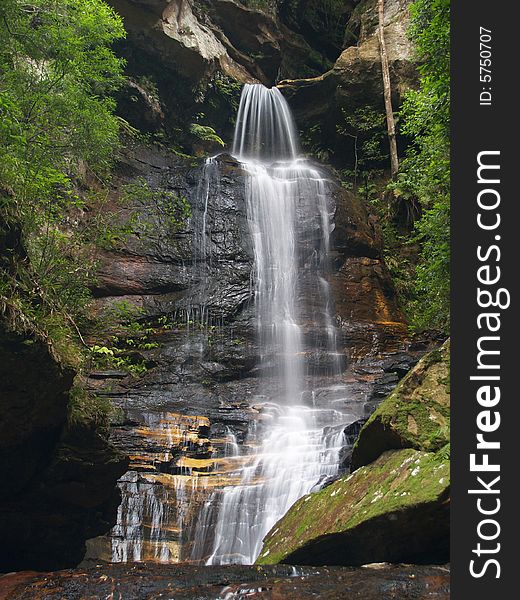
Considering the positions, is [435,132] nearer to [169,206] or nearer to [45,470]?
[45,470]

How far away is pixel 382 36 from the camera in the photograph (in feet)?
64.2

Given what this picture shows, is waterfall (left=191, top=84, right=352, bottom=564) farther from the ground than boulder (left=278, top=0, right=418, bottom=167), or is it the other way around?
boulder (left=278, top=0, right=418, bottom=167)

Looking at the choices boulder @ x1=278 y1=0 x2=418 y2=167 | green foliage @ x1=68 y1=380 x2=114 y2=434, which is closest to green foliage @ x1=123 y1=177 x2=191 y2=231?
boulder @ x1=278 y1=0 x2=418 y2=167

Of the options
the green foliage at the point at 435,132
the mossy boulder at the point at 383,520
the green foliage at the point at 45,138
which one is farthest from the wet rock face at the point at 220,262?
the mossy boulder at the point at 383,520

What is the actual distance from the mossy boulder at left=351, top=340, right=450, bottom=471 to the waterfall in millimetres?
2498

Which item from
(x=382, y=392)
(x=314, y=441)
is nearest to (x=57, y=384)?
(x=314, y=441)

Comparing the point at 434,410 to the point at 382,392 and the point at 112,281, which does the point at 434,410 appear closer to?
the point at 382,392

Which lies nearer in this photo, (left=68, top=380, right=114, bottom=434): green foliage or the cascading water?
(left=68, top=380, right=114, bottom=434): green foliage

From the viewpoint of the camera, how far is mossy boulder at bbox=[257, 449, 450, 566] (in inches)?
161

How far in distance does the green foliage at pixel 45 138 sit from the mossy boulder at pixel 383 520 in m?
3.09

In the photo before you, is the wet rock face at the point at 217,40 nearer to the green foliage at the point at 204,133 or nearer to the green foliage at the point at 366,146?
the green foliage at the point at 204,133

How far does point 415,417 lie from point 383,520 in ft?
3.82

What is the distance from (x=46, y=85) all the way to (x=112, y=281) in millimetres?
6404

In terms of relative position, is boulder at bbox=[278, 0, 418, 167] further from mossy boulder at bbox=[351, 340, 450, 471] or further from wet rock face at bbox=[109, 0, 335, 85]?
mossy boulder at bbox=[351, 340, 450, 471]
